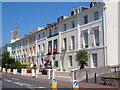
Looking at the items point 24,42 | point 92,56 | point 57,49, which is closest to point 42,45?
point 57,49

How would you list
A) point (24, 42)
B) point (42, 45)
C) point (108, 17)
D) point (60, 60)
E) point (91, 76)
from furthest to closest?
point (24, 42) → point (42, 45) → point (60, 60) → point (108, 17) → point (91, 76)

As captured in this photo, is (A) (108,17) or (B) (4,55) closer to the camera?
(A) (108,17)

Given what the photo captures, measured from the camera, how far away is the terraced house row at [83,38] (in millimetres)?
28484

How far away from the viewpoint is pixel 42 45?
46.7 meters

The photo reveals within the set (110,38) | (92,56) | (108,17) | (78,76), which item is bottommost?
(78,76)

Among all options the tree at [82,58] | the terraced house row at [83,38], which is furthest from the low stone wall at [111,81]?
the tree at [82,58]

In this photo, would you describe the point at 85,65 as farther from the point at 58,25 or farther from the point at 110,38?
the point at 58,25

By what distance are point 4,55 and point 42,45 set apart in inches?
725

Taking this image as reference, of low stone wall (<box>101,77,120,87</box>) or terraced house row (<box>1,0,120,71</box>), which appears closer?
low stone wall (<box>101,77,120,87</box>)

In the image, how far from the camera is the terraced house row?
28484mm

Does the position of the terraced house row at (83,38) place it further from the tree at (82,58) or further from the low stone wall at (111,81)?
the low stone wall at (111,81)

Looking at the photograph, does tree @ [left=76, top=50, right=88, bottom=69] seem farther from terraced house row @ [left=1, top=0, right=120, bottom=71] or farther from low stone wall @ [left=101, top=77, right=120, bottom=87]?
low stone wall @ [left=101, top=77, right=120, bottom=87]

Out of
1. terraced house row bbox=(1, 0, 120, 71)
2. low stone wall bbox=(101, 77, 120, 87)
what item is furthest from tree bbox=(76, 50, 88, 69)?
low stone wall bbox=(101, 77, 120, 87)

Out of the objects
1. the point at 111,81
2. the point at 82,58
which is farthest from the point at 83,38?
the point at 111,81
